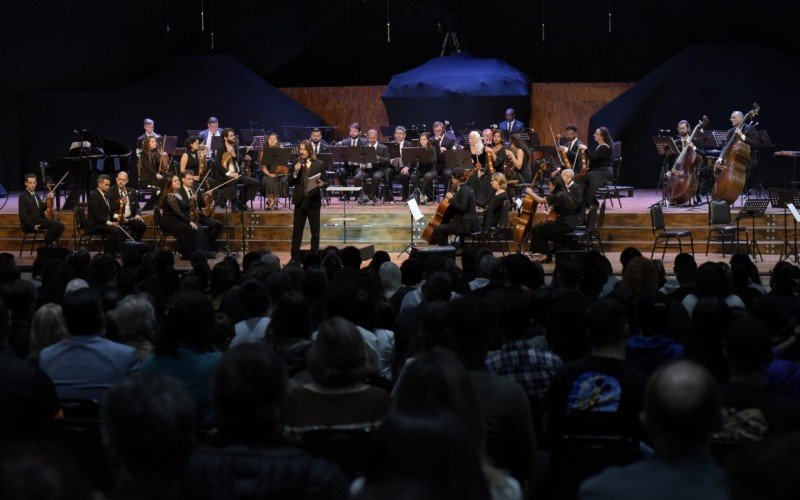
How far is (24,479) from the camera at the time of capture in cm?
175

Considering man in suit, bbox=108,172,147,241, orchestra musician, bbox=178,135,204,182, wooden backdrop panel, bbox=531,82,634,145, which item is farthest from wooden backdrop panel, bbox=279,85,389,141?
man in suit, bbox=108,172,147,241

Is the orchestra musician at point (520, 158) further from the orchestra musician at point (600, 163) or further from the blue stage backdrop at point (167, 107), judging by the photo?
the blue stage backdrop at point (167, 107)

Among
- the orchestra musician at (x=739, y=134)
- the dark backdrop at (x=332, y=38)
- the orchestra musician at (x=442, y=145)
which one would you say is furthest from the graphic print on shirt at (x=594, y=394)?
the dark backdrop at (x=332, y=38)

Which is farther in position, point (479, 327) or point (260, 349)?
point (479, 327)

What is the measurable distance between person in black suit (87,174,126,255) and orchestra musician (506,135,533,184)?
5.68 meters

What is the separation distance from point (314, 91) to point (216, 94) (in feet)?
7.11

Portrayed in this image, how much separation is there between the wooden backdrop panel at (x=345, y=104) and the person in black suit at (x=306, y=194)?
8.06m

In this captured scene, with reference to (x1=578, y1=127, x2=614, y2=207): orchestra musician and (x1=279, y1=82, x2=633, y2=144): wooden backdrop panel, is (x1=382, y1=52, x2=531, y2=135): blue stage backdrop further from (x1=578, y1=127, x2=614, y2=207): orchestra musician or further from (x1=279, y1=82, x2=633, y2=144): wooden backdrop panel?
(x1=578, y1=127, x2=614, y2=207): orchestra musician

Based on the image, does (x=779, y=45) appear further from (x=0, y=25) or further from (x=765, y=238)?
(x=0, y=25)

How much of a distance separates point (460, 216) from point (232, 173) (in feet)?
13.2

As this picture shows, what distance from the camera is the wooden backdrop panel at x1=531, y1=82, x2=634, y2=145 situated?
21031mm

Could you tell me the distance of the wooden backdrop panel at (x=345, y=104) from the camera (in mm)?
22156

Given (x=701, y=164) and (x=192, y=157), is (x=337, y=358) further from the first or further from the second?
(x=701, y=164)

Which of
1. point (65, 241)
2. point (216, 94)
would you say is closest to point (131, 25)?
point (216, 94)
